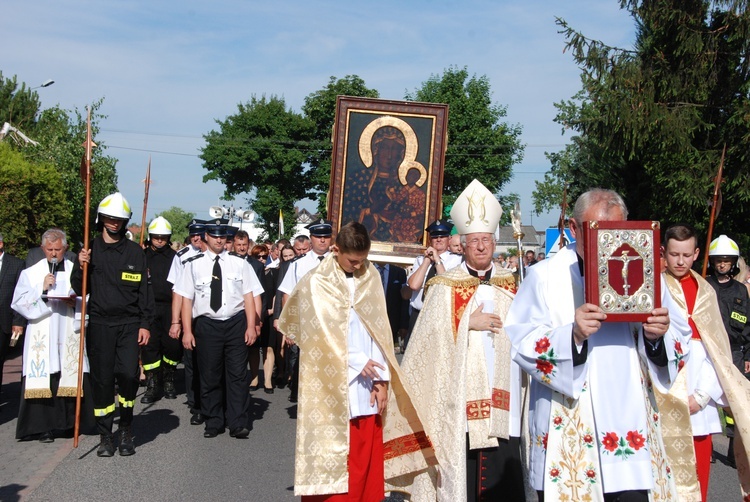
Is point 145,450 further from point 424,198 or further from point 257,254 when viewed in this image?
point 257,254

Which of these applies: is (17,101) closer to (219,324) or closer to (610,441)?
(219,324)

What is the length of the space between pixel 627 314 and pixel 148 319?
19.4 ft

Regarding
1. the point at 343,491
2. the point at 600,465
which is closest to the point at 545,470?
the point at 600,465

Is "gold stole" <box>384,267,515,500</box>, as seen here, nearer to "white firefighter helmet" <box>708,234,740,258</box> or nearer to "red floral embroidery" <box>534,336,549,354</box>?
"red floral embroidery" <box>534,336,549,354</box>

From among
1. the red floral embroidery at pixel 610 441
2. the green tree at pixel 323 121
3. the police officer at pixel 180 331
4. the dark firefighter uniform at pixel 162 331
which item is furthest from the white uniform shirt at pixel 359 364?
the green tree at pixel 323 121

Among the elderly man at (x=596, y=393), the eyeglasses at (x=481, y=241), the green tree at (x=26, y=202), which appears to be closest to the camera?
the elderly man at (x=596, y=393)

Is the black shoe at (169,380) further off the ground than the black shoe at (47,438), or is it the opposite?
the black shoe at (169,380)

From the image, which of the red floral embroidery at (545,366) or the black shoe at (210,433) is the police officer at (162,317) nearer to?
the black shoe at (210,433)

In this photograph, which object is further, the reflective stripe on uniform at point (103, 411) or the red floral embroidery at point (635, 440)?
the reflective stripe on uniform at point (103, 411)

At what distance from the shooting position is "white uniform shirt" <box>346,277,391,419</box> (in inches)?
232

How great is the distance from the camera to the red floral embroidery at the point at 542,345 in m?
4.00

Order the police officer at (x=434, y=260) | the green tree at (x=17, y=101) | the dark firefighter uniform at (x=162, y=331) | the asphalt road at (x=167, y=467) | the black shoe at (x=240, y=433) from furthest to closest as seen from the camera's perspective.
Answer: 1. the green tree at (x=17, y=101)
2. the dark firefighter uniform at (x=162, y=331)
3. the black shoe at (x=240, y=433)
4. the police officer at (x=434, y=260)
5. the asphalt road at (x=167, y=467)

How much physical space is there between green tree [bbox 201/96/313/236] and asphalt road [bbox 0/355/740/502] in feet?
168

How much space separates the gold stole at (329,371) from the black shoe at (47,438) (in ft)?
14.8
